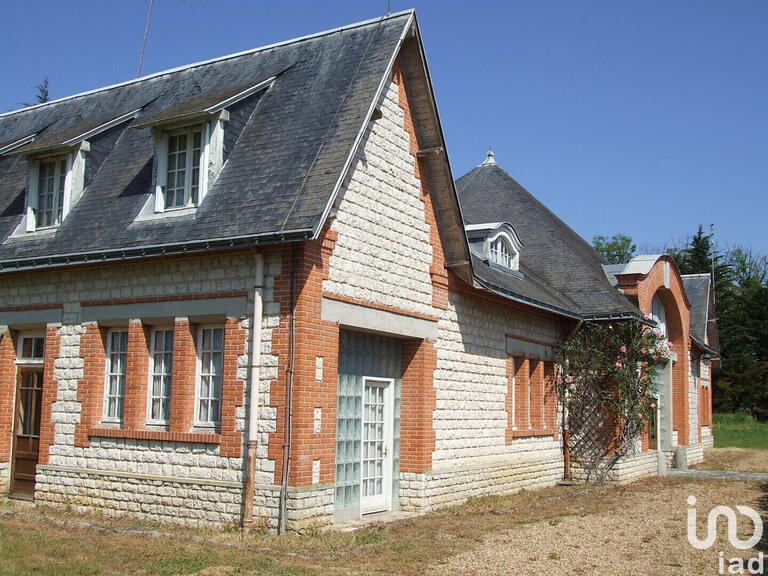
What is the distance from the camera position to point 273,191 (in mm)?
11250

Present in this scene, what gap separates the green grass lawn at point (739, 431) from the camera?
3575 cm

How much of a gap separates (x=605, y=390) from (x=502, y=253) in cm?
385

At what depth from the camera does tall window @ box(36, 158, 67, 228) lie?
13.7 meters

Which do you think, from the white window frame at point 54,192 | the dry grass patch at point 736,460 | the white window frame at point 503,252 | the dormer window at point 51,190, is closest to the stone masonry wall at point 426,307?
the white window frame at point 503,252

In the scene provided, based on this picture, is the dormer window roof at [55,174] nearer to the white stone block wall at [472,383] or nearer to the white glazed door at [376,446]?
the white glazed door at [376,446]

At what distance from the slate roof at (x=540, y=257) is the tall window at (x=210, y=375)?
508 centimetres

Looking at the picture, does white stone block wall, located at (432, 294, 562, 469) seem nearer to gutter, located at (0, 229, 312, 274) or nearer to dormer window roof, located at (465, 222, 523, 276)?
dormer window roof, located at (465, 222, 523, 276)

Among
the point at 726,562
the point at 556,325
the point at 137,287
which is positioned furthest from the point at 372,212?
the point at 556,325

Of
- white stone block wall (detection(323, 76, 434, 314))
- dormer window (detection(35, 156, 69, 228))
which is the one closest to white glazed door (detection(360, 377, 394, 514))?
white stone block wall (detection(323, 76, 434, 314))

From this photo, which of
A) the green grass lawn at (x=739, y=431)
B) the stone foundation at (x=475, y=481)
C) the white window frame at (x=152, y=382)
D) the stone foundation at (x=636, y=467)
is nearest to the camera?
the white window frame at (x=152, y=382)

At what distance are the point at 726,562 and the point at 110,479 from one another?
8.08 metres

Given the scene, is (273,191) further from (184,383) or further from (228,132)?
(184,383)

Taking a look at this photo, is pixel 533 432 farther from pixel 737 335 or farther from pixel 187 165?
pixel 737 335

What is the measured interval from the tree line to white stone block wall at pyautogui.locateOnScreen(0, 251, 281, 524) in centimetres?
3867
